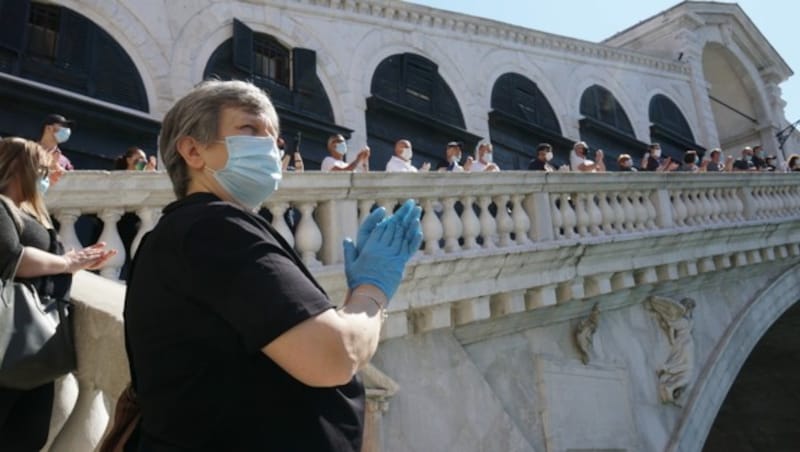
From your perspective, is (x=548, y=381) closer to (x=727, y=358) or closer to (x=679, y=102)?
(x=727, y=358)

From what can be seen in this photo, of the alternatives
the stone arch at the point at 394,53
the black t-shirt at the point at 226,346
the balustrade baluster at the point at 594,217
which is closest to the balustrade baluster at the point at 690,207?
the balustrade baluster at the point at 594,217

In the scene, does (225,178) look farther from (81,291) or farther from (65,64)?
(65,64)

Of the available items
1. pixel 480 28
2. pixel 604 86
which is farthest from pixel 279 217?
pixel 604 86

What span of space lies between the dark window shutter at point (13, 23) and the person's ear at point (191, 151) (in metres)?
8.45

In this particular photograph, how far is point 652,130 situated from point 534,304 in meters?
13.5

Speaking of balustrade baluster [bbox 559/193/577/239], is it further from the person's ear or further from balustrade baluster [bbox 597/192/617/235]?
the person's ear

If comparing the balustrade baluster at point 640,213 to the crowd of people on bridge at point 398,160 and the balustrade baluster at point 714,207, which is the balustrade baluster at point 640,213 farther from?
the balustrade baluster at point 714,207

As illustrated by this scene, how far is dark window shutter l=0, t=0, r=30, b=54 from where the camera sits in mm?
8719

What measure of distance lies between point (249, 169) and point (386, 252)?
41cm

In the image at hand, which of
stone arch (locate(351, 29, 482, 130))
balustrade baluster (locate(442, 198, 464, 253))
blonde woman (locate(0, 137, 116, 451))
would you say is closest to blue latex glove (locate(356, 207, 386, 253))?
blonde woman (locate(0, 137, 116, 451))

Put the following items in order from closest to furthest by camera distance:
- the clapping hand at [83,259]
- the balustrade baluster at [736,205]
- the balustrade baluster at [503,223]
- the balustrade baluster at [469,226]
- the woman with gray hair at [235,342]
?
the woman with gray hair at [235,342]
the clapping hand at [83,259]
the balustrade baluster at [469,226]
the balustrade baluster at [503,223]
the balustrade baluster at [736,205]

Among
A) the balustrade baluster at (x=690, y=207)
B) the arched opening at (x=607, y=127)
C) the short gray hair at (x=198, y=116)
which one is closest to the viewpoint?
the short gray hair at (x=198, y=116)

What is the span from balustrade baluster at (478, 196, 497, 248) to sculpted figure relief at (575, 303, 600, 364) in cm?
179

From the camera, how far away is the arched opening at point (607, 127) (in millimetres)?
16844
